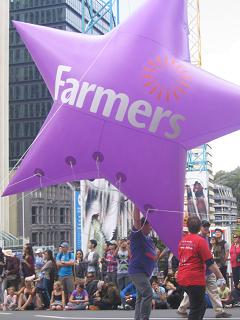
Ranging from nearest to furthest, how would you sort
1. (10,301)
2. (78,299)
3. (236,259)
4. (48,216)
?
(236,259), (78,299), (10,301), (48,216)

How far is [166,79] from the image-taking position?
8062 millimetres

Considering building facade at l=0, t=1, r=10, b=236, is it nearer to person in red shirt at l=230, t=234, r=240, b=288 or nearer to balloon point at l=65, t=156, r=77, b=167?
person in red shirt at l=230, t=234, r=240, b=288

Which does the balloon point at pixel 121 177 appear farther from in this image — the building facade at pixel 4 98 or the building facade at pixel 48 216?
the building facade at pixel 48 216

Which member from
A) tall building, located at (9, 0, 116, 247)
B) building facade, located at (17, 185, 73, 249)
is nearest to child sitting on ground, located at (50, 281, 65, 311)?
building facade, located at (17, 185, 73, 249)

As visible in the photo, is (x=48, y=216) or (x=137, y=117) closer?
(x=137, y=117)

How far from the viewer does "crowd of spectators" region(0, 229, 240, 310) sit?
42.9 ft

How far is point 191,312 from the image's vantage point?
7.24 meters

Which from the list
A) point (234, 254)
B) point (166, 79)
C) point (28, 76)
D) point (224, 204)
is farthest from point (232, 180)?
point (166, 79)

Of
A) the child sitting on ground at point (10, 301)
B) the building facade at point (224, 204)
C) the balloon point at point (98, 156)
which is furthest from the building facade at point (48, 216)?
the balloon point at point (98, 156)

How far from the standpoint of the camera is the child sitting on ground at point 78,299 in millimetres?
13828

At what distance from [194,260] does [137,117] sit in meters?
1.94

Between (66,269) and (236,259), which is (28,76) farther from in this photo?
(236,259)

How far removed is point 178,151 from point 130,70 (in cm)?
123

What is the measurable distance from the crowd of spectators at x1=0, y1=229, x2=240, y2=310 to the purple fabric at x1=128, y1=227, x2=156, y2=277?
202 inches
